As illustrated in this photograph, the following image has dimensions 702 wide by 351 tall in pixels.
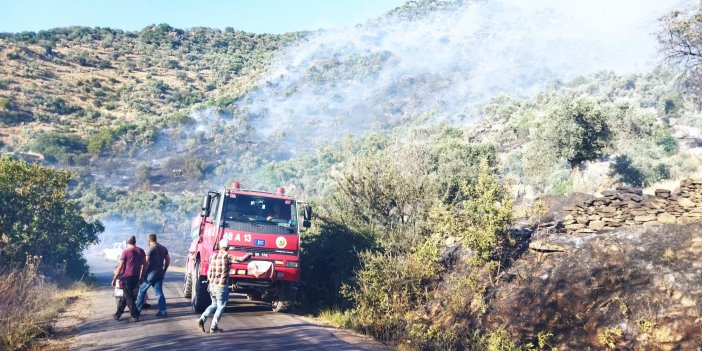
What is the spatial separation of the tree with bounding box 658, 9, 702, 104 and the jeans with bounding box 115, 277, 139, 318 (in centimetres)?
1768

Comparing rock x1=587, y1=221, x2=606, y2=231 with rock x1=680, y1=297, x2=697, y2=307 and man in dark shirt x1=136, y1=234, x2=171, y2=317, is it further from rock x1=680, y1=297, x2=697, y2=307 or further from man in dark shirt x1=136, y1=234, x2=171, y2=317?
man in dark shirt x1=136, y1=234, x2=171, y2=317

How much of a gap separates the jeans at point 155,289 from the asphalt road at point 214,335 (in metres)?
0.31

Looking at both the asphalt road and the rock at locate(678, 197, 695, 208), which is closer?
the asphalt road

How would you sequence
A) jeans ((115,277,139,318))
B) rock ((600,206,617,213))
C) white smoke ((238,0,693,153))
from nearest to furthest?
jeans ((115,277,139,318)), rock ((600,206,617,213)), white smoke ((238,0,693,153))

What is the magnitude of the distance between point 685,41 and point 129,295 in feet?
61.1

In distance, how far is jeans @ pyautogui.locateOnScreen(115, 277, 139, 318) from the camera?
11.1 meters

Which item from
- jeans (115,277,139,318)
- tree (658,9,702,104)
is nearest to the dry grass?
jeans (115,277,139,318)

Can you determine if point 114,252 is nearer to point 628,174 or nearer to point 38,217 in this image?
point 38,217

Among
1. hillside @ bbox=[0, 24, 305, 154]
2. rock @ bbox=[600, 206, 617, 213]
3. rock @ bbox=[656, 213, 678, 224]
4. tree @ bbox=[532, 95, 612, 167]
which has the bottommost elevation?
rock @ bbox=[656, 213, 678, 224]

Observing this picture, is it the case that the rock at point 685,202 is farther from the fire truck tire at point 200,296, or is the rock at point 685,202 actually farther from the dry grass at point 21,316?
the dry grass at point 21,316

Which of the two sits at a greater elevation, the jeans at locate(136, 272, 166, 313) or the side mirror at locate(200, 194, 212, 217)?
the side mirror at locate(200, 194, 212, 217)

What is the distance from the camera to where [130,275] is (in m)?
11.3

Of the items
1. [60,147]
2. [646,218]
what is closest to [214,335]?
[646,218]

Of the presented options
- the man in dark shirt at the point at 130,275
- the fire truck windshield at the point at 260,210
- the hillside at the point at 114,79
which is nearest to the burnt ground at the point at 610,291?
the fire truck windshield at the point at 260,210
